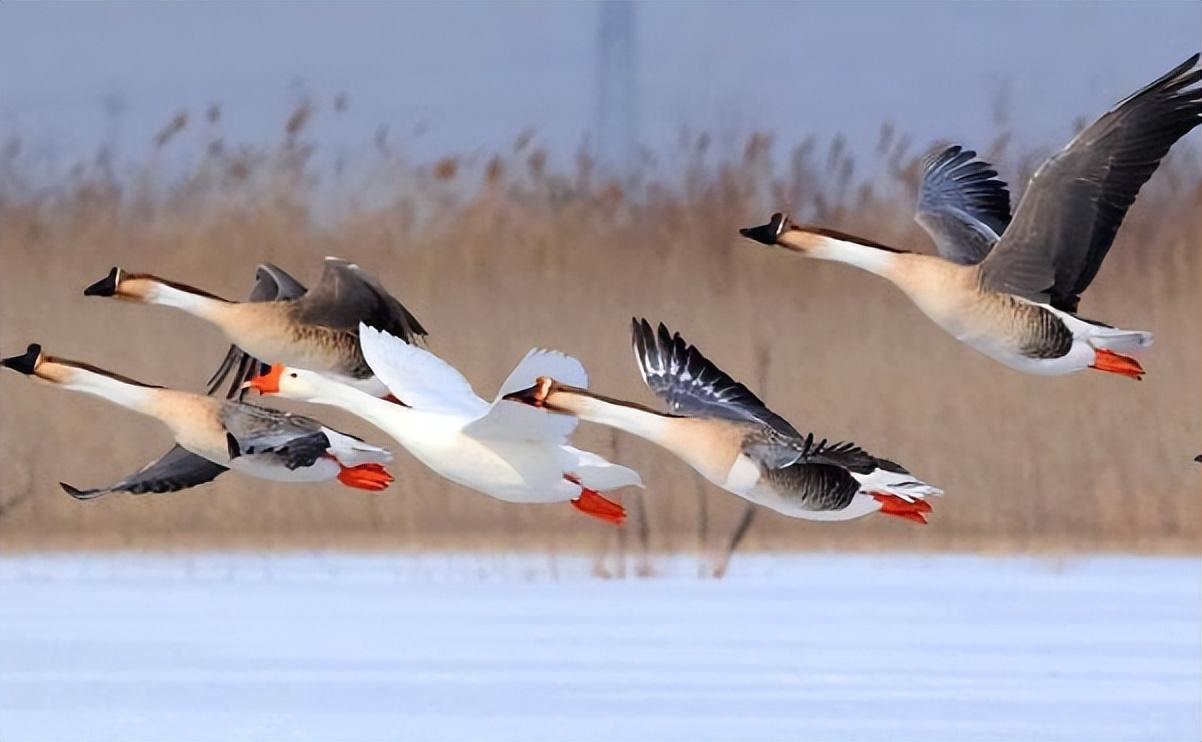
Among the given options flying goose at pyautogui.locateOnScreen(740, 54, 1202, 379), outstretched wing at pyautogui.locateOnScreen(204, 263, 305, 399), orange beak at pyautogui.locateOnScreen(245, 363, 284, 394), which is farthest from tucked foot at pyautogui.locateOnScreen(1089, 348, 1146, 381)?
outstretched wing at pyautogui.locateOnScreen(204, 263, 305, 399)

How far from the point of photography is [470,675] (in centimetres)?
691

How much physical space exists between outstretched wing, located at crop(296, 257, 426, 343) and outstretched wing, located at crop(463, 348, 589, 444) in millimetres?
663

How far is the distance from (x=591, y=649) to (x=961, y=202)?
1.51 m

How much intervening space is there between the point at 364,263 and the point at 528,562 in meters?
1.29

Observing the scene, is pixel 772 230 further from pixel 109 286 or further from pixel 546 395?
pixel 109 286

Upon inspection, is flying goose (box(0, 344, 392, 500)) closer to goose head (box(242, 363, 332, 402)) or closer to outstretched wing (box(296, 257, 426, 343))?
goose head (box(242, 363, 332, 402))

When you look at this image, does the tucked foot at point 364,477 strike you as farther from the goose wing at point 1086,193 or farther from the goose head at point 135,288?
the goose wing at point 1086,193

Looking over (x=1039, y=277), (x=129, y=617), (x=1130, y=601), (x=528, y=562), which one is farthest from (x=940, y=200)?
(x=129, y=617)

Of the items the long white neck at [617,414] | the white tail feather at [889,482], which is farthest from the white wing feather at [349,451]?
the white tail feather at [889,482]

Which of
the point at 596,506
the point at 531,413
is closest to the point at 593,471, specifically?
the point at 596,506

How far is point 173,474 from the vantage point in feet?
24.0

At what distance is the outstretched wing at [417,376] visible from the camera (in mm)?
6367

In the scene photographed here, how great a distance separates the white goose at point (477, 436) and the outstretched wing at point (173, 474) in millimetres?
794

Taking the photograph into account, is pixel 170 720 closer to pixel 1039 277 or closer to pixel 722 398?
pixel 722 398
